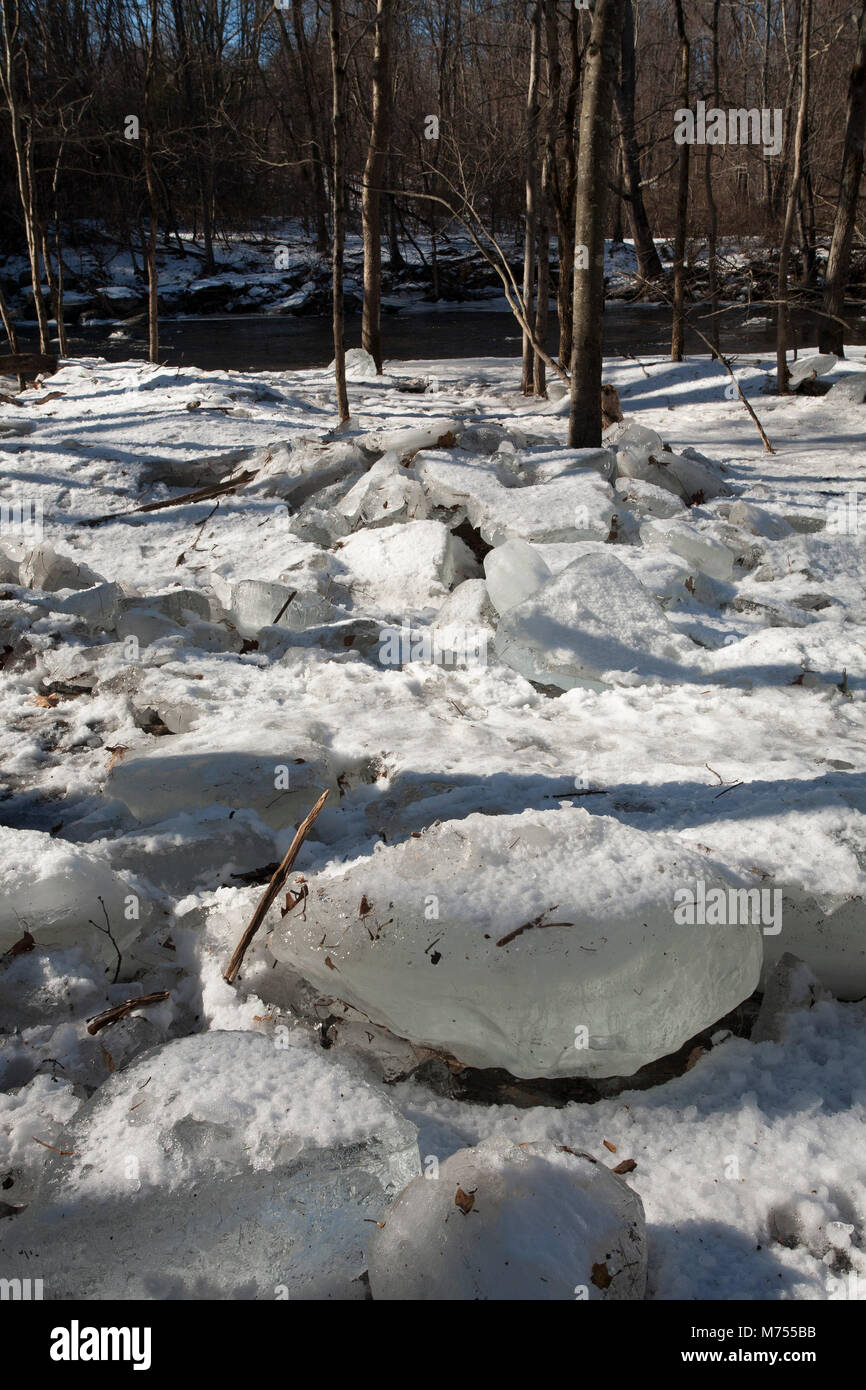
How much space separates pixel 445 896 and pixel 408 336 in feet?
54.4

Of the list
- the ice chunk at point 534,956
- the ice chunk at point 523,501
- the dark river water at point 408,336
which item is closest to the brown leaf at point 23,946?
the ice chunk at point 534,956

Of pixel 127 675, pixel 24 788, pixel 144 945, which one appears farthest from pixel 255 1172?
pixel 127 675

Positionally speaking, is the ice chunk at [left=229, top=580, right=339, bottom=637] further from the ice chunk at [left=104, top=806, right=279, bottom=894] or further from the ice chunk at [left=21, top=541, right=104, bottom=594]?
the ice chunk at [left=104, top=806, right=279, bottom=894]

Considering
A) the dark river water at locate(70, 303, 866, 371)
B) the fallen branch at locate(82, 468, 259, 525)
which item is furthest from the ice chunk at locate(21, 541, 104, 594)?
the dark river water at locate(70, 303, 866, 371)

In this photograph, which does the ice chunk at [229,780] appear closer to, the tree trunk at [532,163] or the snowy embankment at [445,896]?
the snowy embankment at [445,896]

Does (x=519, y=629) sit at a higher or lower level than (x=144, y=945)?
higher

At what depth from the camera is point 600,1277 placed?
4.36ft

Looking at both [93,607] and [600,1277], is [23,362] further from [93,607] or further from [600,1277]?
[600,1277]

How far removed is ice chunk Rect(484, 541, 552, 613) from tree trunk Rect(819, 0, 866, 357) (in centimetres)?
677

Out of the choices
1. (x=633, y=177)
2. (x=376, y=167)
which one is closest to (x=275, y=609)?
(x=376, y=167)

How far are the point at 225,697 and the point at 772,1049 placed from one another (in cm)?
226

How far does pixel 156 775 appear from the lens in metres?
2.76

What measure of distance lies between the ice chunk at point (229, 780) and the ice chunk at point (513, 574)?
130cm

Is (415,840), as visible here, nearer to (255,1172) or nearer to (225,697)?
(255,1172)
